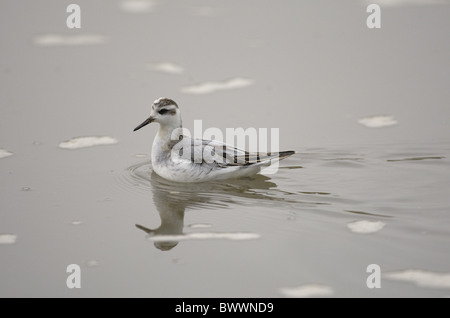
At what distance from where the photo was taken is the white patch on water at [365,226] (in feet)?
26.1

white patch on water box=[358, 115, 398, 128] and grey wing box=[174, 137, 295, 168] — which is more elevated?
white patch on water box=[358, 115, 398, 128]

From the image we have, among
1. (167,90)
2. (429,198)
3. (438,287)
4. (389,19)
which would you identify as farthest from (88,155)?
(389,19)

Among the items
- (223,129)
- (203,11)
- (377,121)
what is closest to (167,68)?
(223,129)

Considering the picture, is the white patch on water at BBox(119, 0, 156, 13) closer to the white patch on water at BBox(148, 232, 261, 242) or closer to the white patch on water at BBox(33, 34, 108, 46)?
the white patch on water at BBox(33, 34, 108, 46)

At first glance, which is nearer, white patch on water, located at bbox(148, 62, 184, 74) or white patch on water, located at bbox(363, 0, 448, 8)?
white patch on water, located at bbox(148, 62, 184, 74)

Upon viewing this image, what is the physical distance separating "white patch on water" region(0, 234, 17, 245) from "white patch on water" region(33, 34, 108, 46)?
689 centimetres

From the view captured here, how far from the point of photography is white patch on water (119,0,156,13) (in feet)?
50.0

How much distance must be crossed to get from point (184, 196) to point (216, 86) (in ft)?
12.3

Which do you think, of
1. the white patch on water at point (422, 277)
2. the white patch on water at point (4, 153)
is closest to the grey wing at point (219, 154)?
the white patch on water at point (4, 153)

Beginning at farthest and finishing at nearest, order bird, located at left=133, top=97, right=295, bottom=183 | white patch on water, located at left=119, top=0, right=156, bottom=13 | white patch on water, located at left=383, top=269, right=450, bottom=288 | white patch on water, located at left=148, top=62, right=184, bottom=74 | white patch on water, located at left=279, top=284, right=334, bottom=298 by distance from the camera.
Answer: white patch on water, located at left=119, top=0, right=156, bottom=13 → white patch on water, located at left=148, top=62, right=184, bottom=74 → bird, located at left=133, top=97, right=295, bottom=183 → white patch on water, located at left=383, top=269, right=450, bottom=288 → white patch on water, located at left=279, top=284, right=334, bottom=298

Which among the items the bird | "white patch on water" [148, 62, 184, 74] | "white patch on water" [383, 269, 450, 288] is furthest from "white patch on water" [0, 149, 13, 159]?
"white patch on water" [383, 269, 450, 288]

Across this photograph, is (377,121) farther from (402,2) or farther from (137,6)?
(137,6)

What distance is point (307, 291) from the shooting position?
6.64m

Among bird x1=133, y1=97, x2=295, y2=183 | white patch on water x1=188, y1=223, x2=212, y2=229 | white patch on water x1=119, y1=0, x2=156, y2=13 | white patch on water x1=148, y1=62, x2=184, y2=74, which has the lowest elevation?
white patch on water x1=188, y1=223, x2=212, y2=229
